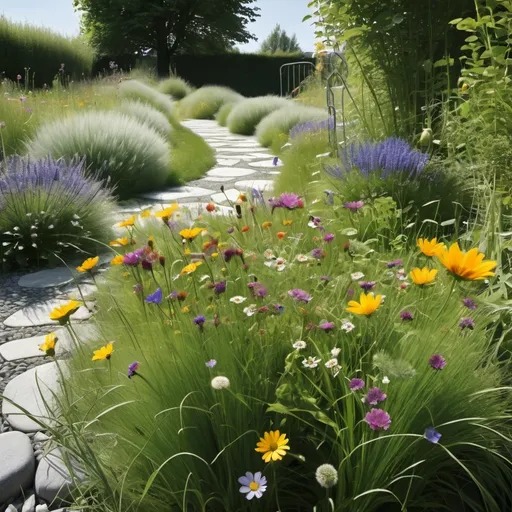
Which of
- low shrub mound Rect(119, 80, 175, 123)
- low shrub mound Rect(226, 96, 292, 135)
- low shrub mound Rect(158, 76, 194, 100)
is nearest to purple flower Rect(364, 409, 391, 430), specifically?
low shrub mound Rect(119, 80, 175, 123)

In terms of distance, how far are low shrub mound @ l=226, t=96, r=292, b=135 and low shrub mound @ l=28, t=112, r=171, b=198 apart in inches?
198

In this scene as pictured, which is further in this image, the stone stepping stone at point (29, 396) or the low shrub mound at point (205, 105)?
the low shrub mound at point (205, 105)

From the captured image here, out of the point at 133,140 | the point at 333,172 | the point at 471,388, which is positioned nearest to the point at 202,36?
the point at 133,140

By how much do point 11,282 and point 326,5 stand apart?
2.92 metres

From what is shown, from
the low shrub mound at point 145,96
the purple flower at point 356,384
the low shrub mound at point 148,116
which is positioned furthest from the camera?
the low shrub mound at point 145,96

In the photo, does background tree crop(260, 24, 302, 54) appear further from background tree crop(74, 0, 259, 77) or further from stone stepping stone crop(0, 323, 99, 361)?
stone stepping stone crop(0, 323, 99, 361)

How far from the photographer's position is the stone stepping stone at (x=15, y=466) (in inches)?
53.4

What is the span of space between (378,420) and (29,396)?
1.29 metres

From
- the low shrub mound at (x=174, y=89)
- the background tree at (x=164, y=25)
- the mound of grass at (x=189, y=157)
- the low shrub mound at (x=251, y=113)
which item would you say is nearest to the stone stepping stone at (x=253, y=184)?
the mound of grass at (x=189, y=157)

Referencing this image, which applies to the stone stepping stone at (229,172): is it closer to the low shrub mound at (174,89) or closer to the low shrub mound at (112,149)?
the low shrub mound at (112,149)

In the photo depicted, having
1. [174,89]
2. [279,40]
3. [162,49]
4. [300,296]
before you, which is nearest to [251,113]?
[174,89]

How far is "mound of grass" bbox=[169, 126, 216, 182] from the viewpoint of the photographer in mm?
5594

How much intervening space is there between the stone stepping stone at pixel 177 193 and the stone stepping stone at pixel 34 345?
2.50 meters

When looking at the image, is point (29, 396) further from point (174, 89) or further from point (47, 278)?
point (174, 89)
